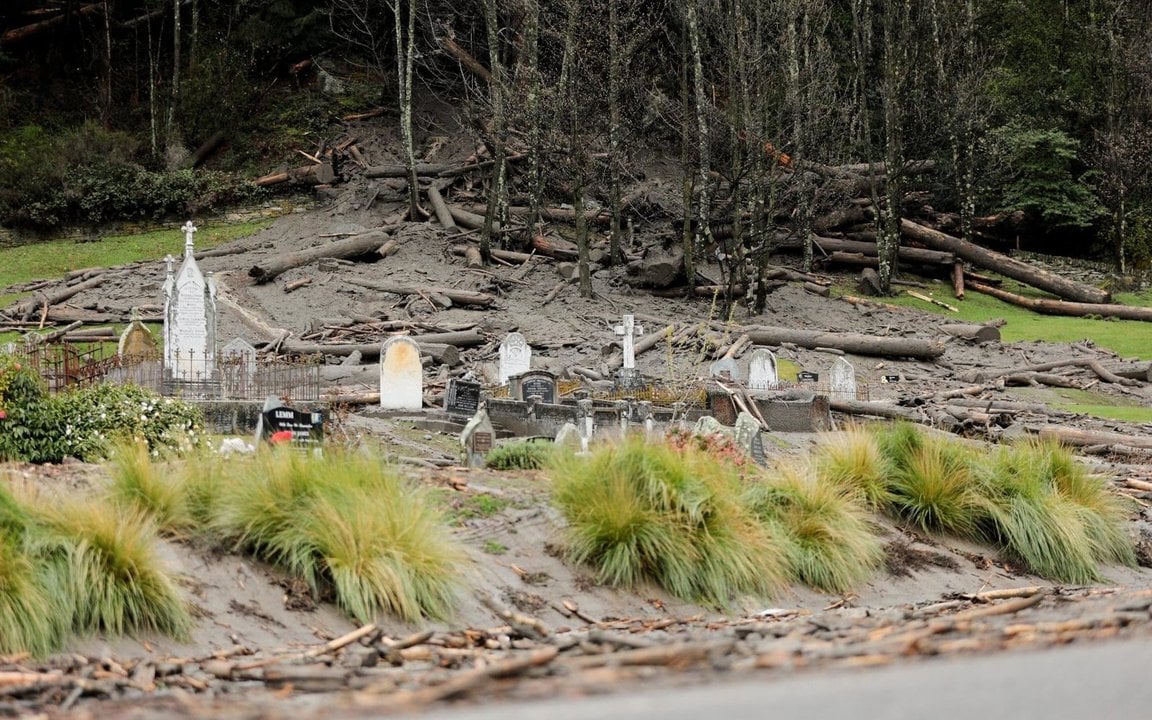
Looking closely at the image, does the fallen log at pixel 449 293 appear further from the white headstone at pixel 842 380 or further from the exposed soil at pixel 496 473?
the white headstone at pixel 842 380

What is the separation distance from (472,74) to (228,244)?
12125 mm

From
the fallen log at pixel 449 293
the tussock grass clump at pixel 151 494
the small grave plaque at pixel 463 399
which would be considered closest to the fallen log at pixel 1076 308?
the fallen log at pixel 449 293

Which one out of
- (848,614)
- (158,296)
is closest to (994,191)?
(158,296)

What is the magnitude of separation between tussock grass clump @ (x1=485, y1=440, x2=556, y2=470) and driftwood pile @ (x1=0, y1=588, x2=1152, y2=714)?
3.82 metres

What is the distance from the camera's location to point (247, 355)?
824 inches

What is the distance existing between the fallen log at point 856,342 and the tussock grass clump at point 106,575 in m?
21.3

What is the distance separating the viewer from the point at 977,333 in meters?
30.7

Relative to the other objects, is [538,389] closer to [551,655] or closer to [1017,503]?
[1017,503]

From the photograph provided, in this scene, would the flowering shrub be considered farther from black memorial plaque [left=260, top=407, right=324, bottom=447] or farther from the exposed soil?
the exposed soil

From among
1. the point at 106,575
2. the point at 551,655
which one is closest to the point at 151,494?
the point at 106,575

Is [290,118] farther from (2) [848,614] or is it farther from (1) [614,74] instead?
(2) [848,614]

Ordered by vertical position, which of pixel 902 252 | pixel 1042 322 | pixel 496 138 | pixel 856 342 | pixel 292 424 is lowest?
pixel 292 424

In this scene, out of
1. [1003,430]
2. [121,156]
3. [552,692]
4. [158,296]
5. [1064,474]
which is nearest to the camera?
[552,692]

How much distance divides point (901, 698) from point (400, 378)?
1564 centimetres
